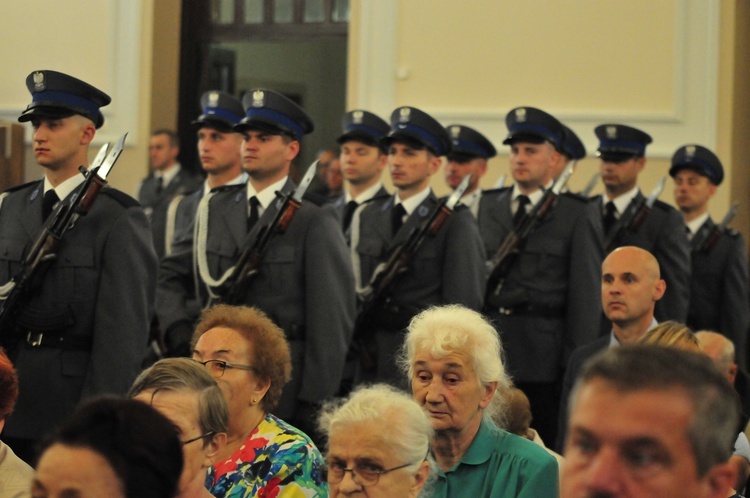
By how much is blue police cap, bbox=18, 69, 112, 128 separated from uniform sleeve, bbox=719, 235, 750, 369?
4052 mm

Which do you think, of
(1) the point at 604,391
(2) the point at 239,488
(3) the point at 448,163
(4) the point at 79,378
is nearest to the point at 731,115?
(3) the point at 448,163

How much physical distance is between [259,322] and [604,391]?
2.19 m

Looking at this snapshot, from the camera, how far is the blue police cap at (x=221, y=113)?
6582 millimetres

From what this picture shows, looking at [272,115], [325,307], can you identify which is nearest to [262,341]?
[325,307]

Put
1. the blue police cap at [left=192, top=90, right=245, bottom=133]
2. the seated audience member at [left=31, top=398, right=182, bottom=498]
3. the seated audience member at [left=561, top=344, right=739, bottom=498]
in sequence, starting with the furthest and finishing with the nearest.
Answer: the blue police cap at [left=192, top=90, right=245, bottom=133] → the seated audience member at [left=31, top=398, right=182, bottom=498] → the seated audience member at [left=561, top=344, right=739, bottom=498]

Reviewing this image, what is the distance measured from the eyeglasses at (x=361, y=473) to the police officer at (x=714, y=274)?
495cm

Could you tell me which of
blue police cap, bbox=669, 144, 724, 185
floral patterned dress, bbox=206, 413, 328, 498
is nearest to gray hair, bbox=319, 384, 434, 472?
floral patterned dress, bbox=206, 413, 328, 498

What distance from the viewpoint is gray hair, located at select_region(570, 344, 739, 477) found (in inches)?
58.7

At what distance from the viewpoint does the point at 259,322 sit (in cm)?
362

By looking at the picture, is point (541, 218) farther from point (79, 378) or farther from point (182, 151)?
point (182, 151)

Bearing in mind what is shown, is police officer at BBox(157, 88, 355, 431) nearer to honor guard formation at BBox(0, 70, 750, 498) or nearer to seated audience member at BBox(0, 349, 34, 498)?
honor guard formation at BBox(0, 70, 750, 498)

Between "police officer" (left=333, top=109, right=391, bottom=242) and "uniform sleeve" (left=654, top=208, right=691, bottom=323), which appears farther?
"police officer" (left=333, top=109, right=391, bottom=242)

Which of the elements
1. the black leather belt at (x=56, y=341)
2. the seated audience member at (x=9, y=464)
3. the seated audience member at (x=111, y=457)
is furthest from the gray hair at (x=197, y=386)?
the black leather belt at (x=56, y=341)

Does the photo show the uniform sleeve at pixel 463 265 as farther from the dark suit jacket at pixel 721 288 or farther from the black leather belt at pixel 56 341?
the dark suit jacket at pixel 721 288
